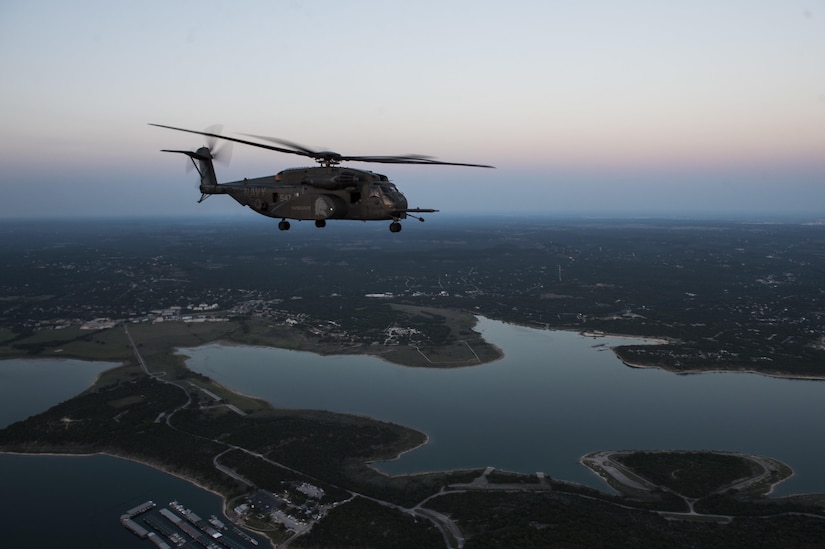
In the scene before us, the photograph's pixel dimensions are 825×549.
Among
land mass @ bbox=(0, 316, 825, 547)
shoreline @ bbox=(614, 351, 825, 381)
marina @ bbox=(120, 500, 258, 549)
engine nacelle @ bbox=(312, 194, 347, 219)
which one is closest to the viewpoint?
engine nacelle @ bbox=(312, 194, 347, 219)

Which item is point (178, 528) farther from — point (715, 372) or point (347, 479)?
point (715, 372)

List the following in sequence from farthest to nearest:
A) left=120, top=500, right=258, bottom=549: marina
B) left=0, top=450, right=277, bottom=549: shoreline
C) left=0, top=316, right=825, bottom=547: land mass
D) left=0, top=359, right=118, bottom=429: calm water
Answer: left=0, top=359, right=118, bottom=429: calm water < left=0, top=450, right=277, bottom=549: shoreline < left=0, top=316, right=825, bottom=547: land mass < left=120, top=500, right=258, bottom=549: marina

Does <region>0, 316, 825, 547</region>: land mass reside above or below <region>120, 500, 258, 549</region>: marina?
above

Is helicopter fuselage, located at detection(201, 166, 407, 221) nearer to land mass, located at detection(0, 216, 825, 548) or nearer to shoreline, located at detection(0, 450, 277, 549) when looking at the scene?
land mass, located at detection(0, 216, 825, 548)

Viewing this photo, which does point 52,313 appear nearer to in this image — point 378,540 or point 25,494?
point 25,494

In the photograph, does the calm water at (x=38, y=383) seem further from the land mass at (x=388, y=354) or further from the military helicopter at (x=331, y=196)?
the military helicopter at (x=331, y=196)

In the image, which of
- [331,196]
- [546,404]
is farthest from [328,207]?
[546,404]

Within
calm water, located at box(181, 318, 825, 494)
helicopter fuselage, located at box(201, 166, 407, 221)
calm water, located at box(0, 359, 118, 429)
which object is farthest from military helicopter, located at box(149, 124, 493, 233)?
calm water, located at box(0, 359, 118, 429)

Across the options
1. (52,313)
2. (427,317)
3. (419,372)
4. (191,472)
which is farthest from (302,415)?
Result: (52,313)
